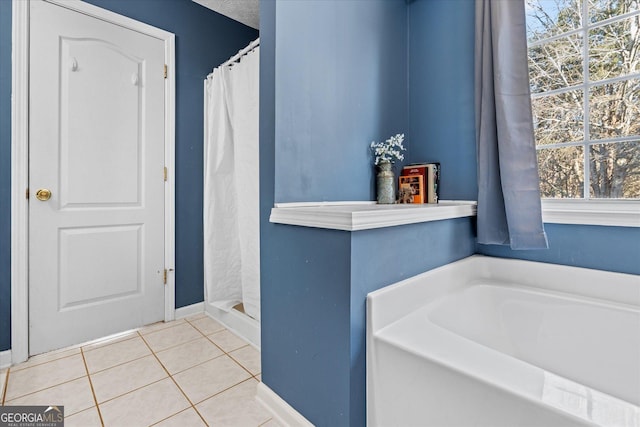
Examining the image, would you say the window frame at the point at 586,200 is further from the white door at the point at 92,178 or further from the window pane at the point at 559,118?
the white door at the point at 92,178

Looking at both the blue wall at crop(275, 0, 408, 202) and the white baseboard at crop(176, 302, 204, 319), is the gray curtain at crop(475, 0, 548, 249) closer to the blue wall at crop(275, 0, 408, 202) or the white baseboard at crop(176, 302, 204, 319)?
the blue wall at crop(275, 0, 408, 202)

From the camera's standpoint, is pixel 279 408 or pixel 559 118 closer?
pixel 279 408

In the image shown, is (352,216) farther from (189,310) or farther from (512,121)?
(189,310)

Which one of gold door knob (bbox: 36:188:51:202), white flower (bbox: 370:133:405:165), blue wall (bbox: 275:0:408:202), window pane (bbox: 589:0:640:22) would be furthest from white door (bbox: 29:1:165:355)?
window pane (bbox: 589:0:640:22)

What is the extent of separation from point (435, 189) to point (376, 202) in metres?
0.35

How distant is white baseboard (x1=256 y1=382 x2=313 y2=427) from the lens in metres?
1.11

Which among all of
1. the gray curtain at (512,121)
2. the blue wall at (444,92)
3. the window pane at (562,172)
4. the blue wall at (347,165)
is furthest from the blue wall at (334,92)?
the window pane at (562,172)

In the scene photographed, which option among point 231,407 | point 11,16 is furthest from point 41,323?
point 11,16

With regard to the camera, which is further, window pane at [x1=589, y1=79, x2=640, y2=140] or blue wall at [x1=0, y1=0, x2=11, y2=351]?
blue wall at [x1=0, y1=0, x2=11, y2=351]

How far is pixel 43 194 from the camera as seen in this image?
1.66m

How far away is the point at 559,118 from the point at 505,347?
111 cm

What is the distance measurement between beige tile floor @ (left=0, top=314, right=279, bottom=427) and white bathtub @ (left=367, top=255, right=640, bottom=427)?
2.14 feet

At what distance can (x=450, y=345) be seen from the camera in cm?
83

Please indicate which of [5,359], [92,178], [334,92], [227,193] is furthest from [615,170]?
[5,359]
